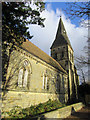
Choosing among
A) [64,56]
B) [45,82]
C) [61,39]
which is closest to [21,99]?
[45,82]

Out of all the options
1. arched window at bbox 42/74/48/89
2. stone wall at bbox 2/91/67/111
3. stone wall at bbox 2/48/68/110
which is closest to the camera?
stone wall at bbox 2/91/67/111

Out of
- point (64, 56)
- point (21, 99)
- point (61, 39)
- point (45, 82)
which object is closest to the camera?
point (21, 99)

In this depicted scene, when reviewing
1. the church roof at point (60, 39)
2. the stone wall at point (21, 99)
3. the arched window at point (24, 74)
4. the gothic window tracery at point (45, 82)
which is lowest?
the stone wall at point (21, 99)

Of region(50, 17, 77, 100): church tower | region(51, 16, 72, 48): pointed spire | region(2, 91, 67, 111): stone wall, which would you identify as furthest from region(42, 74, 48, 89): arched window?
region(51, 16, 72, 48): pointed spire

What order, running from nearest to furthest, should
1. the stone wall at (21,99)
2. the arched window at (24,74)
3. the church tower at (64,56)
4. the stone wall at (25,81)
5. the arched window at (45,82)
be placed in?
1. the stone wall at (21,99)
2. the stone wall at (25,81)
3. the arched window at (24,74)
4. the arched window at (45,82)
5. the church tower at (64,56)

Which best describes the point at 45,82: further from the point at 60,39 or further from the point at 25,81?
the point at 60,39

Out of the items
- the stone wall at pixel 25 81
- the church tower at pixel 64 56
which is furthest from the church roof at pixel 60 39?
the stone wall at pixel 25 81

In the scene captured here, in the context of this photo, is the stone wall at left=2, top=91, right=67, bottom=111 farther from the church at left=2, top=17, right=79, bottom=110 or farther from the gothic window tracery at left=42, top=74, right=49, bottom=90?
the gothic window tracery at left=42, top=74, right=49, bottom=90

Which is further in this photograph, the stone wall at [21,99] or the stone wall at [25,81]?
the stone wall at [25,81]

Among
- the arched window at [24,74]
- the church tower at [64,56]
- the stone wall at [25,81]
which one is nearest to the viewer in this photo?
the stone wall at [25,81]

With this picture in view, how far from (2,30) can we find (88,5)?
4660 mm

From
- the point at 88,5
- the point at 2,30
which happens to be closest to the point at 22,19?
the point at 2,30

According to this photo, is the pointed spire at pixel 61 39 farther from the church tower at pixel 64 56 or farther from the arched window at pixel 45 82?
the arched window at pixel 45 82

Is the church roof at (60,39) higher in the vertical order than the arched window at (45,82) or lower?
higher
